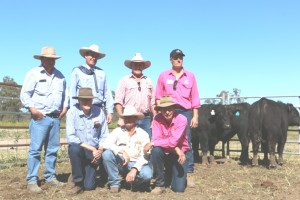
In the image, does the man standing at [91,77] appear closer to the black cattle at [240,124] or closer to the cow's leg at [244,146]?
the black cattle at [240,124]

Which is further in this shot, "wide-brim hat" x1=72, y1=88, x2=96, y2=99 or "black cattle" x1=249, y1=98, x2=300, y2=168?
"black cattle" x1=249, y1=98, x2=300, y2=168

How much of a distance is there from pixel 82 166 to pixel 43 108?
→ 945 millimetres

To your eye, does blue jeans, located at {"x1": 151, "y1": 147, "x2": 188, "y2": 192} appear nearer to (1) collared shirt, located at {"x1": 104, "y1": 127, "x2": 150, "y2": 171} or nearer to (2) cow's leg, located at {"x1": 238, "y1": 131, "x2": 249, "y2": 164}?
(1) collared shirt, located at {"x1": 104, "y1": 127, "x2": 150, "y2": 171}

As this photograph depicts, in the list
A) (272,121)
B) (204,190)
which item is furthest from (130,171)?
(272,121)

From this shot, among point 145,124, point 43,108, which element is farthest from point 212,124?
point 43,108

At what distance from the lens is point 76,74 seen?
566 cm

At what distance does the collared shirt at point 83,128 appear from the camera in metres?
5.30

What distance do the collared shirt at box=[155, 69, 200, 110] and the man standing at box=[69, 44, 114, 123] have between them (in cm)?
84

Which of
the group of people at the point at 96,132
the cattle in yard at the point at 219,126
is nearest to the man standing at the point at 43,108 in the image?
the group of people at the point at 96,132

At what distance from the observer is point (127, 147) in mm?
5297

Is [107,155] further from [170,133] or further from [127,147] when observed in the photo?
[170,133]

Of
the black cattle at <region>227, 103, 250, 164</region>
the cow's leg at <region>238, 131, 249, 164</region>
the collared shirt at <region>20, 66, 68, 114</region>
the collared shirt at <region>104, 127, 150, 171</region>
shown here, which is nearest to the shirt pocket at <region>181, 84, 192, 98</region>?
the collared shirt at <region>104, 127, 150, 171</region>

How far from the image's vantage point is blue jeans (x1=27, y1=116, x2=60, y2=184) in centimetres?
539

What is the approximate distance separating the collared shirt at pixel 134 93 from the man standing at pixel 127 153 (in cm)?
57
